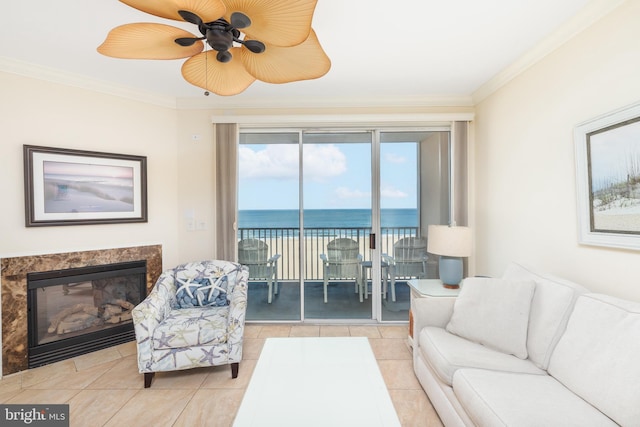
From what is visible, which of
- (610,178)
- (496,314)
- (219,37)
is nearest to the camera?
(219,37)

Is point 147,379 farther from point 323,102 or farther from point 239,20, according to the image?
point 323,102

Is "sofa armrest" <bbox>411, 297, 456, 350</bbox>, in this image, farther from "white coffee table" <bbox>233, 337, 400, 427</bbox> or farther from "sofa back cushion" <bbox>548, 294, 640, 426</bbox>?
"sofa back cushion" <bbox>548, 294, 640, 426</bbox>

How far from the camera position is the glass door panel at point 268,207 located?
3.44 meters

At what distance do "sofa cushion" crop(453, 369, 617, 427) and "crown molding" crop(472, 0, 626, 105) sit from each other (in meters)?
2.21

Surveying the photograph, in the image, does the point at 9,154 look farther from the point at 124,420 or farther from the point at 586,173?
the point at 586,173

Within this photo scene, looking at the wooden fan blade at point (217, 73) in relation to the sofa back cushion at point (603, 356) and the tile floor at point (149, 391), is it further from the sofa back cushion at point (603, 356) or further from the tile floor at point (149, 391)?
the sofa back cushion at point (603, 356)

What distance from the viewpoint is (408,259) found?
11.5 feet

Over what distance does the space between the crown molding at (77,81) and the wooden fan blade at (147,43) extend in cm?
192

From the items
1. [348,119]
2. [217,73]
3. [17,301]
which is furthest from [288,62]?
[17,301]

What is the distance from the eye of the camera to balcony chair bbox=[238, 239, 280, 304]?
3.50 metres

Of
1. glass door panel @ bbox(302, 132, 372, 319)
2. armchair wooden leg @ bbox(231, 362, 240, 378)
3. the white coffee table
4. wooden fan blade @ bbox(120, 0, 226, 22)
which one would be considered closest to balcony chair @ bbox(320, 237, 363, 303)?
glass door panel @ bbox(302, 132, 372, 319)

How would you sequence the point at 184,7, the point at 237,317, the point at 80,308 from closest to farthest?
the point at 184,7 → the point at 237,317 → the point at 80,308

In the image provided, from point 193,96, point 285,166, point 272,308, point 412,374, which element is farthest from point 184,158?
point 412,374

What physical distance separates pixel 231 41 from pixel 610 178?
2.26 meters
